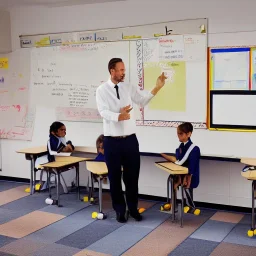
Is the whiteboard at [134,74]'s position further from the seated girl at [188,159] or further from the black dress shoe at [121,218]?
the black dress shoe at [121,218]

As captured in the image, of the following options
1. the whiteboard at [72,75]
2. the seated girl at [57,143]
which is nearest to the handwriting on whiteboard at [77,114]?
the whiteboard at [72,75]

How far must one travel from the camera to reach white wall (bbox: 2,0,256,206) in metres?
4.99

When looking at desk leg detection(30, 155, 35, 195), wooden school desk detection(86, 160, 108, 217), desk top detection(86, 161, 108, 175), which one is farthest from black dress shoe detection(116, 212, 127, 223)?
desk leg detection(30, 155, 35, 195)

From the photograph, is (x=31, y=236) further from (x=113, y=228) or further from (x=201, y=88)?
(x=201, y=88)

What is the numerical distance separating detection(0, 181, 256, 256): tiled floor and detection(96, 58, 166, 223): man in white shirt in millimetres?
435

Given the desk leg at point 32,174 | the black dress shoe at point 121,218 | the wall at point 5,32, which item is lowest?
the black dress shoe at point 121,218

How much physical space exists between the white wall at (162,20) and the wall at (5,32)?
0.23 ft

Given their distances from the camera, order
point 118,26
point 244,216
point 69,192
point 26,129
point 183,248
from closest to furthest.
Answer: point 183,248 < point 244,216 < point 118,26 < point 69,192 < point 26,129

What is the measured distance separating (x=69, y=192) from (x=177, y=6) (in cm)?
280

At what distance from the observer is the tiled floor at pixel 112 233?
406 centimetres

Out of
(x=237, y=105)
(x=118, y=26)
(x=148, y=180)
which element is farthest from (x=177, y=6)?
(x=148, y=180)

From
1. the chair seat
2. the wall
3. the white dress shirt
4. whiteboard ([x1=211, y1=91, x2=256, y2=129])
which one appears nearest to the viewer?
the chair seat

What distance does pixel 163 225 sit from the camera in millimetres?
4746

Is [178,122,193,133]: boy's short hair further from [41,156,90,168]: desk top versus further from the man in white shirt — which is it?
[41,156,90,168]: desk top
